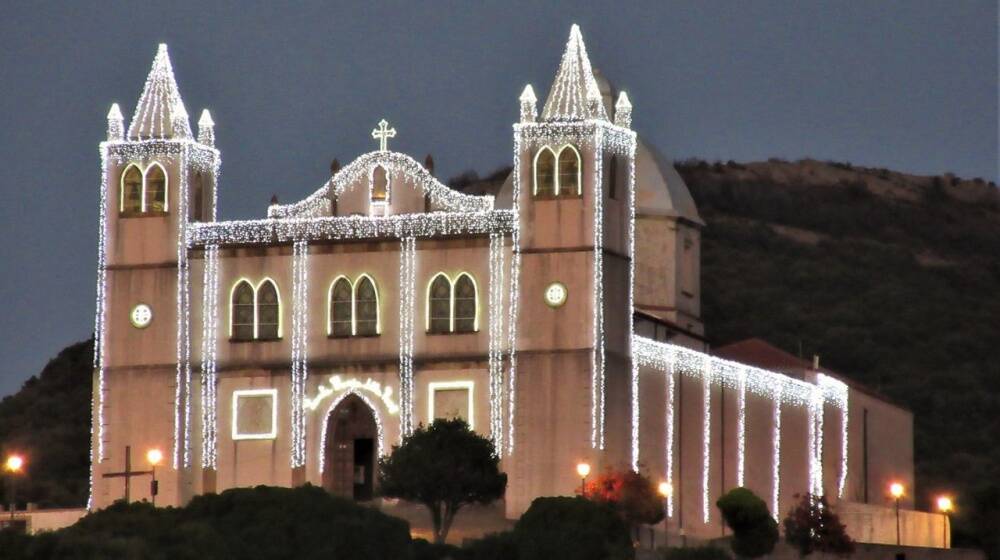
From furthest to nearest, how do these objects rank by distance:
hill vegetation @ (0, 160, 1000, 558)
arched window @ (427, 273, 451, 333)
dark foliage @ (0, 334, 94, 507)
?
hill vegetation @ (0, 160, 1000, 558), dark foliage @ (0, 334, 94, 507), arched window @ (427, 273, 451, 333)

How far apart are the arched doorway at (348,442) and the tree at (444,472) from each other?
3.29m

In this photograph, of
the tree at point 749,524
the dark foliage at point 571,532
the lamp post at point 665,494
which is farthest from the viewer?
the lamp post at point 665,494

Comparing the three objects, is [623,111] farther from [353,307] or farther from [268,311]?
[268,311]

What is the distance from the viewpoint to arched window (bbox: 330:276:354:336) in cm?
7312

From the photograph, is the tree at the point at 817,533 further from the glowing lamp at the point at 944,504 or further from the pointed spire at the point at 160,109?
the pointed spire at the point at 160,109

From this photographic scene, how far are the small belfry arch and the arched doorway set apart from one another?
6412mm

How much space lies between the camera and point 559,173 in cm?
7156

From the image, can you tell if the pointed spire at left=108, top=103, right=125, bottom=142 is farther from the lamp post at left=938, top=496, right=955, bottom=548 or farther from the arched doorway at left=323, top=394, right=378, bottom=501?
the lamp post at left=938, top=496, right=955, bottom=548

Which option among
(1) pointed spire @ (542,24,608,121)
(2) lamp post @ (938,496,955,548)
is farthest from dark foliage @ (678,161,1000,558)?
(1) pointed spire @ (542,24,608,121)

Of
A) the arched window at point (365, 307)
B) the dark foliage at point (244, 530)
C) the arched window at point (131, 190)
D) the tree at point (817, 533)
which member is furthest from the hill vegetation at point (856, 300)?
the dark foliage at point (244, 530)

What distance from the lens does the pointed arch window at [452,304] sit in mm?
72125

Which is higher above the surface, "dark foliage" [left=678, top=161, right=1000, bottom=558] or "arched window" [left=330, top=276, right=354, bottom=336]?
"dark foliage" [left=678, top=161, right=1000, bottom=558]

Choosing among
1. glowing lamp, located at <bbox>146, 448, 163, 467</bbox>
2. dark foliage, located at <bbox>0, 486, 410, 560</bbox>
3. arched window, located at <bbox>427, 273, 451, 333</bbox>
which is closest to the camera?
dark foliage, located at <bbox>0, 486, 410, 560</bbox>

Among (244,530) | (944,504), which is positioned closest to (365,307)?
(244,530)
